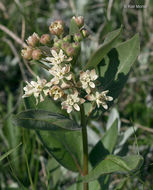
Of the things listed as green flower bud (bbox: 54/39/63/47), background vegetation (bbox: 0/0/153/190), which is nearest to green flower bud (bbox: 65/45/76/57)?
green flower bud (bbox: 54/39/63/47)

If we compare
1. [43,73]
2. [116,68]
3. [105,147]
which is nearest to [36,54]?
[116,68]

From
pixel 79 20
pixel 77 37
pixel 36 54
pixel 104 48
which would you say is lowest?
pixel 104 48

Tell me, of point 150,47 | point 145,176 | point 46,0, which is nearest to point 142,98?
point 150,47

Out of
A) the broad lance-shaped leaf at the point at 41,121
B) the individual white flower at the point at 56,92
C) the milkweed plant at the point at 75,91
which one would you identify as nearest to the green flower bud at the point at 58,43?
the milkweed plant at the point at 75,91

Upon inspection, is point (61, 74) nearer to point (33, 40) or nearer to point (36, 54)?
point (36, 54)

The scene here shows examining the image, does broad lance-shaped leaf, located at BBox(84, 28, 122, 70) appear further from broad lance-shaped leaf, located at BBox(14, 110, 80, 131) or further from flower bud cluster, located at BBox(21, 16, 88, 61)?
broad lance-shaped leaf, located at BBox(14, 110, 80, 131)
